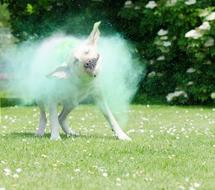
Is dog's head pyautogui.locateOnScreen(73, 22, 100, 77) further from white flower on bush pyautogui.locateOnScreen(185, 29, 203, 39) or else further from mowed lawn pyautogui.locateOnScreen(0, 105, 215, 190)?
white flower on bush pyautogui.locateOnScreen(185, 29, 203, 39)

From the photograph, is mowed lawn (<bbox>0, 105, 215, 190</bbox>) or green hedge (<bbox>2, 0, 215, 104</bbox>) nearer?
mowed lawn (<bbox>0, 105, 215, 190</bbox>)

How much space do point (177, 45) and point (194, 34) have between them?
1533mm

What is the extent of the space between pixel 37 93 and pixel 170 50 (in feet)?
28.9

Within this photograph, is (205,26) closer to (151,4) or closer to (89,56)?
(151,4)

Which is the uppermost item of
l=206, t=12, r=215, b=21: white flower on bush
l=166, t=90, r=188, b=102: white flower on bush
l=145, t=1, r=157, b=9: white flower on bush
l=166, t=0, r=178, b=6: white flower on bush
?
l=166, t=0, r=178, b=6: white flower on bush

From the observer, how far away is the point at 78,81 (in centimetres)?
1005

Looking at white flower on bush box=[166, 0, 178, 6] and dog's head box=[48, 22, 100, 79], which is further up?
dog's head box=[48, 22, 100, 79]

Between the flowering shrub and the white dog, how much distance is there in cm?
730

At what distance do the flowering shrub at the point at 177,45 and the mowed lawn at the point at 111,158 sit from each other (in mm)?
4764

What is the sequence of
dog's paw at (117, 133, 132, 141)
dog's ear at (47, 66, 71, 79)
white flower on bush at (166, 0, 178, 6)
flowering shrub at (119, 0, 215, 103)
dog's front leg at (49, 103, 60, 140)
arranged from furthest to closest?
white flower on bush at (166, 0, 178, 6) < flowering shrub at (119, 0, 215, 103) < dog's paw at (117, 133, 132, 141) < dog's front leg at (49, 103, 60, 140) < dog's ear at (47, 66, 71, 79)

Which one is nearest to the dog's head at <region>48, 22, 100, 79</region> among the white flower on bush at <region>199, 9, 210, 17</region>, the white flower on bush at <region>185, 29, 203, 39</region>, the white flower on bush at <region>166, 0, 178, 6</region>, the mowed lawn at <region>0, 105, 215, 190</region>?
the mowed lawn at <region>0, 105, 215, 190</region>

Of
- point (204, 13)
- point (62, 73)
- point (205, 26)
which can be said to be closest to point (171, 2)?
point (204, 13)

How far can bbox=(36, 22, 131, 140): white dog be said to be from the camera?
9.81 metres

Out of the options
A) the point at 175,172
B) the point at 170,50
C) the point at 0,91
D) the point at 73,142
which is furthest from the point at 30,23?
the point at 175,172
